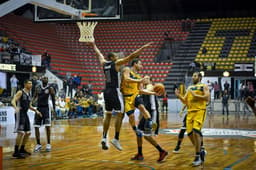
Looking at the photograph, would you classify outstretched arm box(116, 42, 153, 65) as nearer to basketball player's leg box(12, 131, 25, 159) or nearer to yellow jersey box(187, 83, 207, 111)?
yellow jersey box(187, 83, 207, 111)

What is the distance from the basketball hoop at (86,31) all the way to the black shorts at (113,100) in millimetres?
1599

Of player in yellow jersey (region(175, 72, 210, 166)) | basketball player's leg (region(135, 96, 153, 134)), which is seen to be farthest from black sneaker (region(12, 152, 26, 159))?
player in yellow jersey (region(175, 72, 210, 166))

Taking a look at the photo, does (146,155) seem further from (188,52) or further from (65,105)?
(188,52)

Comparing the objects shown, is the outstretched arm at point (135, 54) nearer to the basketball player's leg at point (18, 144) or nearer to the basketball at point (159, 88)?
the basketball at point (159, 88)

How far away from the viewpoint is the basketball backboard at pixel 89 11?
34.8 feet

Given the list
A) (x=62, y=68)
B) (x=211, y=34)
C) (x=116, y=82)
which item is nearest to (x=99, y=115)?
(x=62, y=68)

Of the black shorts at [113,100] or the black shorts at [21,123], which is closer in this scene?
the black shorts at [113,100]

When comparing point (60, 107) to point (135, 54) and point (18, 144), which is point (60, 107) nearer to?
point (18, 144)

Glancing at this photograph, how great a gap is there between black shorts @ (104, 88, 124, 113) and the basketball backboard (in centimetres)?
320

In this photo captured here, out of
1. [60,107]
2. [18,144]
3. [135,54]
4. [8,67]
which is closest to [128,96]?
[135,54]

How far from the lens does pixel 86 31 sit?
9.88m

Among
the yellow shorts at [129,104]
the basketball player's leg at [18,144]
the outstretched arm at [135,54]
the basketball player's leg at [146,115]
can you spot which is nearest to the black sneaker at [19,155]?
the basketball player's leg at [18,144]

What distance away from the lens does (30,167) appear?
7488 mm

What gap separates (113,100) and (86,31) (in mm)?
2666
